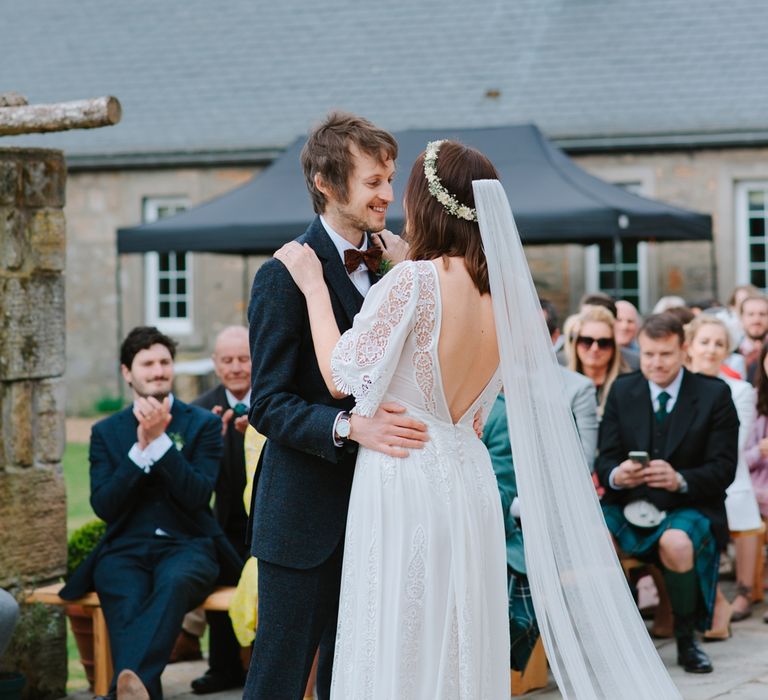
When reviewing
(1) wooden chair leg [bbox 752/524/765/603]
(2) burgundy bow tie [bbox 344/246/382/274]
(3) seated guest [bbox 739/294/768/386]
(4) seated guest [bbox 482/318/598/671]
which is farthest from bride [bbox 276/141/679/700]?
(3) seated guest [bbox 739/294/768/386]

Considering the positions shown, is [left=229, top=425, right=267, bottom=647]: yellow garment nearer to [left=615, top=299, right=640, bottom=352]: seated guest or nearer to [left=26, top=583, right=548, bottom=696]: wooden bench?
[left=26, top=583, right=548, bottom=696]: wooden bench

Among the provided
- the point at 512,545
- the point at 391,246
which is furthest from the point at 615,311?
the point at 391,246

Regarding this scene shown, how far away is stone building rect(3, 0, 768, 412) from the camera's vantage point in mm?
16844

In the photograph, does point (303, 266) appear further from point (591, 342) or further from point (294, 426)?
point (591, 342)

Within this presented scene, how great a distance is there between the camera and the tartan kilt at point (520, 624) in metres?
5.76

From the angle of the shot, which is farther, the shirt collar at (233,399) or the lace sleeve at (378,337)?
the shirt collar at (233,399)

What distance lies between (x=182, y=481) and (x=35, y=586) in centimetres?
88

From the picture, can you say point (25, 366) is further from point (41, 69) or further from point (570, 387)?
point (41, 69)

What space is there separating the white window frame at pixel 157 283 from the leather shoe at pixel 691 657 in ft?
45.5

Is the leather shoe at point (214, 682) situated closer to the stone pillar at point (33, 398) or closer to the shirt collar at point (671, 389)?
the stone pillar at point (33, 398)

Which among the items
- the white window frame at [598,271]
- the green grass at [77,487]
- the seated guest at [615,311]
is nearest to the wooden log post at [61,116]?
the green grass at [77,487]

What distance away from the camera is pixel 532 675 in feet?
19.9

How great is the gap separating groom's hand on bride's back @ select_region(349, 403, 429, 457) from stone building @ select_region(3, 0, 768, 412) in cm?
1364

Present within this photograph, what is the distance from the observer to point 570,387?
684 centimetres
